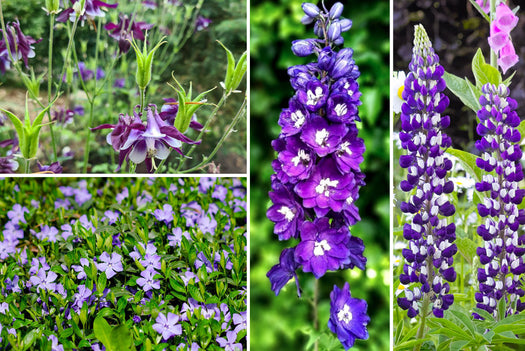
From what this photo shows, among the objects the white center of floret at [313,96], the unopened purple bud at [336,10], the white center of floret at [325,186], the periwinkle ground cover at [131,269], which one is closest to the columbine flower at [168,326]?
the periwinkle ground cover at [131,269]

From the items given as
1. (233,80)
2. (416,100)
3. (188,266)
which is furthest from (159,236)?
(416,100)

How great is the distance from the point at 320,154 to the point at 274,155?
343 mm

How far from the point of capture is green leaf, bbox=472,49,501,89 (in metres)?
1.40

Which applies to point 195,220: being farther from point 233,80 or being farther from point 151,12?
point 151,12

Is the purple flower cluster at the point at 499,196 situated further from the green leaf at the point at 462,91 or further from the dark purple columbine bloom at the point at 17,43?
the dark purple columbine bloom at the point at 17,43

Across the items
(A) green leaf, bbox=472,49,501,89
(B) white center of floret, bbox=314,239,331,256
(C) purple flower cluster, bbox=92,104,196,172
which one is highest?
(A) green leaf, bbox=472,49,501,89

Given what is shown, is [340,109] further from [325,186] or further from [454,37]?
[454,37]

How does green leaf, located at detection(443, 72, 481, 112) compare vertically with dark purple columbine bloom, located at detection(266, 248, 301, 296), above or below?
above

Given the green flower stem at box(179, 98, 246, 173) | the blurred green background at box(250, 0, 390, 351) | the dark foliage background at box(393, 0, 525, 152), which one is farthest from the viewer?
the dark foliage background at box(393, 0, 525, 152)

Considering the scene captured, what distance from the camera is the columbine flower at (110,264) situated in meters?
1.55

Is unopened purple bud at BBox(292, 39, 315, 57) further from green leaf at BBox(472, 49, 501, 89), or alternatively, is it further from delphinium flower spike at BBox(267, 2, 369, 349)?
green leaf at BBox(472, 49, 501, 89)

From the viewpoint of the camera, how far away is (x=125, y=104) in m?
1.71

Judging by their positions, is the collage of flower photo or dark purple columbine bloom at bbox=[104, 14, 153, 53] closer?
the collage of flower photo

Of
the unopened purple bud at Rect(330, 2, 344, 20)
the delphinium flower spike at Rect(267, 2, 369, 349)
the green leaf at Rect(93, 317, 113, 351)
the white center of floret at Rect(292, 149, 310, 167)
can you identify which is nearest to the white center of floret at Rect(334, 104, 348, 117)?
the delphinium flower spike at Rect(267, 2, 369, 349)
